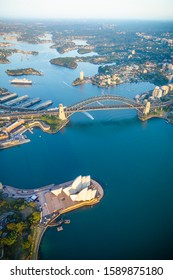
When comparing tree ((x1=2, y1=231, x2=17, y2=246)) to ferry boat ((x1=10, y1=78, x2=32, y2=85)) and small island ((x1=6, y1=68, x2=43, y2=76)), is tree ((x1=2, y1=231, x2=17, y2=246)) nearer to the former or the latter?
ferry boat ((x1=10, y1=78, x2=32, y2=85))

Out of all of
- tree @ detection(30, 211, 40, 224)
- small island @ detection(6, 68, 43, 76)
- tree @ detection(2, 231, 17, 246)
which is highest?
small island @ detection(6, 68, 43, 76)

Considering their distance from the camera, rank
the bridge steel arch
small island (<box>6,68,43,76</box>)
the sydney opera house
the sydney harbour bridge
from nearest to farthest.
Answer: the sydney opera house, the sydney harbour bridge, the bridge steel arch, small island (<box>6,68,43,76</box>)

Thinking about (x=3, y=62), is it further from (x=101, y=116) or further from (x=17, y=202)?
(x=17, y=202)

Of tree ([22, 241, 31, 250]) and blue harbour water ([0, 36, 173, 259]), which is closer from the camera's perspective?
tree ([22, 241, 31, 250])

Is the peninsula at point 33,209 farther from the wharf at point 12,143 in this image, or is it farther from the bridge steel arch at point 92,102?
the bridge steel arch at point 92,102

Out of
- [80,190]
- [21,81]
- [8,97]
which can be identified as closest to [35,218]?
[80,190]

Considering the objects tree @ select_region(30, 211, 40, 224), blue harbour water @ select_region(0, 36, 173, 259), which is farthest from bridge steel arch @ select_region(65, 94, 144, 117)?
tree @ select_region(30, 211, 40, 224)
